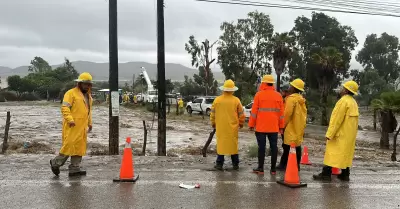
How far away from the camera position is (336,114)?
21.9ft

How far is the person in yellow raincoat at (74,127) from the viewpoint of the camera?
652 centimetres

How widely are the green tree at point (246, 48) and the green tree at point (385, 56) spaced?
23.6 meters

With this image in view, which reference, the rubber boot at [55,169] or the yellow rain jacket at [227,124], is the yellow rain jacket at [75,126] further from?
the yellow rain jacket at [227,124]

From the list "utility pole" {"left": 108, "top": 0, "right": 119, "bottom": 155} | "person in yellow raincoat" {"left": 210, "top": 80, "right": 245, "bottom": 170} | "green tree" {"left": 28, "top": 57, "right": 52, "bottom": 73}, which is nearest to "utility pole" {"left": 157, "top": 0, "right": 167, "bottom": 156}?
"utility pole" {"left": 108, "top": 0, "right": 119, "bottom": 155}

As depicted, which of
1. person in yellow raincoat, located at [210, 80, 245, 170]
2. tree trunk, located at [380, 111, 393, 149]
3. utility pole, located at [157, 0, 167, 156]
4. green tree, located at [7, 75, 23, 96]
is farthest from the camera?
green tree, located at [7, 75, 23, 96]

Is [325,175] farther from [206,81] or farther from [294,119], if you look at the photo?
[206,81]

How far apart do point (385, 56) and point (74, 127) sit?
6827cm

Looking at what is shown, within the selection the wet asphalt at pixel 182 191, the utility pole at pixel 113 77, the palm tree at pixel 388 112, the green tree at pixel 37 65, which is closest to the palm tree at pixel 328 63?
the palm tree at pixel 388 112

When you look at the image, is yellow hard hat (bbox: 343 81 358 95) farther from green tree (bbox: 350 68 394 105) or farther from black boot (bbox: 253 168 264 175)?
green tree (bbox: 350 68 394 105)

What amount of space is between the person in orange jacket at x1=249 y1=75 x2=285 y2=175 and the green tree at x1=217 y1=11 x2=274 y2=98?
45.4 m

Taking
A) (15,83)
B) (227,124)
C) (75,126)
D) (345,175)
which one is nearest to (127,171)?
(75,126)

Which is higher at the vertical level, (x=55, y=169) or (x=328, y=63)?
(x=328, y=63)

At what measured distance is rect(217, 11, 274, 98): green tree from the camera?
5259 cm

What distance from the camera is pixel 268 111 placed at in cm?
700
